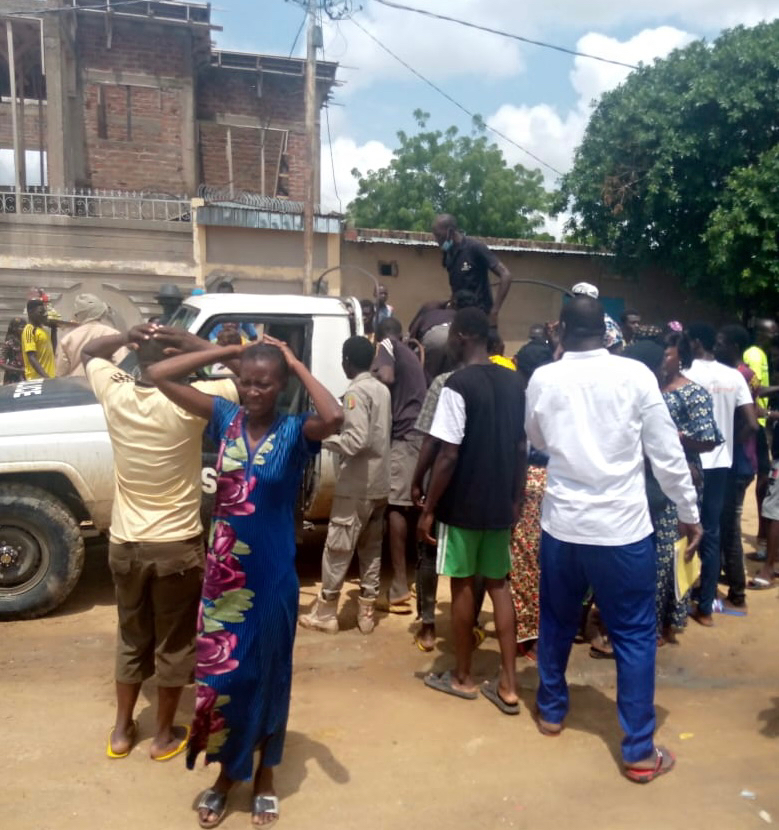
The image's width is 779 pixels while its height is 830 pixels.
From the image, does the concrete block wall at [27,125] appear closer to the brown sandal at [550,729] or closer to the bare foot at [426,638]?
the bare foot at [426,638]

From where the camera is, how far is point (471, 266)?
5.99 meters

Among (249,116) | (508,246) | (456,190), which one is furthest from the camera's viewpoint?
(456,190)

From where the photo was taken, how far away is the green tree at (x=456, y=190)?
113 ft

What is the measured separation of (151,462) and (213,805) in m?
1.30

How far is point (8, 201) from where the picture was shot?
47.4ft

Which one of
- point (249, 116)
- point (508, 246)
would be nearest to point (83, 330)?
point (508, 246)

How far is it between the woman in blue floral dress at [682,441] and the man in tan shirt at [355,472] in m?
1.58

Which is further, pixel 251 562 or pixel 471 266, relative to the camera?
pixel 471 266

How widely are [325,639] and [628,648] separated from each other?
201 cm

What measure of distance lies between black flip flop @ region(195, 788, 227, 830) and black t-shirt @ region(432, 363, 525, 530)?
1559 millimetres

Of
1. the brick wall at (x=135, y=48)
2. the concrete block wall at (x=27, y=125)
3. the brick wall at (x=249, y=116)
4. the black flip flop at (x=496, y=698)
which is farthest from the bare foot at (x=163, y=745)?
the concrete block wall at (x=27, y=125)

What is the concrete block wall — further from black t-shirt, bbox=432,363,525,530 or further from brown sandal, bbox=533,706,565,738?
brown sandal, bbox=533,706,565,738

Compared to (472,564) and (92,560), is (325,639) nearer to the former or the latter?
(472,564)

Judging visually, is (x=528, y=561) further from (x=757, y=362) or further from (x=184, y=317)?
(x=757, y=362)
